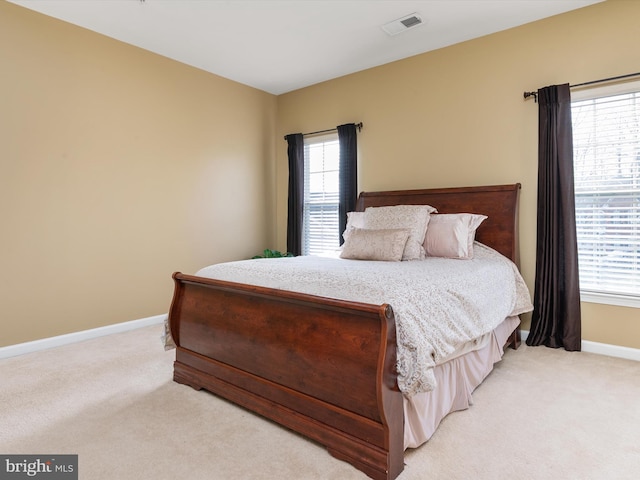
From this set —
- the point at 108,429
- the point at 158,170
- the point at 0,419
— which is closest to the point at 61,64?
the point at 158,170

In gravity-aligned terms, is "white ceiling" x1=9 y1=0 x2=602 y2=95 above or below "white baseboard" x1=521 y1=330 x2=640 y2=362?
above

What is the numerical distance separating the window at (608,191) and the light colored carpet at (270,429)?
24.5 inches

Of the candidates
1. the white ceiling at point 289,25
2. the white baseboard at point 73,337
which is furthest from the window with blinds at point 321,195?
the white baseboard at point 73,337

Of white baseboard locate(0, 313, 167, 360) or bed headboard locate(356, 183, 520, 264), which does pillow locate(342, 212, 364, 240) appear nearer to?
bed headboard locate(356, 183, 520, 264)

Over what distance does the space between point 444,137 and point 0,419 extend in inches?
153

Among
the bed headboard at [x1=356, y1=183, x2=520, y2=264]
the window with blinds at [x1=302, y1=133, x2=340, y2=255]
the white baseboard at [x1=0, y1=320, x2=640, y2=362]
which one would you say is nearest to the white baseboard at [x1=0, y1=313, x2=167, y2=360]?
the white baseboard at [x1=0, y1=320, x2=640, y2=362]

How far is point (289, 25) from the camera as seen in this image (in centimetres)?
334

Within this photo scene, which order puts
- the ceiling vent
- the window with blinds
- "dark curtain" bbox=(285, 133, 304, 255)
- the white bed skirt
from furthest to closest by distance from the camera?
"dark curtain" bbox=(285, 133, 304, 255)
the window with blinds
the ceiling vent
the white bed skirt

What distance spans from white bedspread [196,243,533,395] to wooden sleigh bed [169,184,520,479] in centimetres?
9

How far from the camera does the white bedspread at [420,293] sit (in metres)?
1.59

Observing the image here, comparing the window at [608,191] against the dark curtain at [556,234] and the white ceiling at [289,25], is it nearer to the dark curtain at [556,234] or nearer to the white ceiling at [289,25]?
the dark curtain at [556,234]

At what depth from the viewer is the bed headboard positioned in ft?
10.7

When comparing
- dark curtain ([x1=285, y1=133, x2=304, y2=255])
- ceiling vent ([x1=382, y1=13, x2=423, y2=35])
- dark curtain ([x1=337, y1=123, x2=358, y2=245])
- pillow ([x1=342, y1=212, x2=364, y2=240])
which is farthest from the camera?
dark curtain ([x1=285, y1=133, x2=304, y2=255])

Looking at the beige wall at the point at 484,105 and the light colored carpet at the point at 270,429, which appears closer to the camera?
the light colored carpet at the point at 270,429
